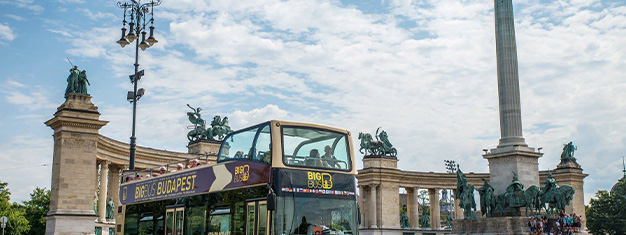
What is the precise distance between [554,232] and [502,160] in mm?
5534

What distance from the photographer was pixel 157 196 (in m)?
20.8

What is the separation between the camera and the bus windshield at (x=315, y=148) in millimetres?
15805

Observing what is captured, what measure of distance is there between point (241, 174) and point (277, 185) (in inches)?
64.4

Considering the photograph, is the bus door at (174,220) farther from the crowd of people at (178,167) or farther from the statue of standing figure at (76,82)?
the statue of standing figure at (76,82)

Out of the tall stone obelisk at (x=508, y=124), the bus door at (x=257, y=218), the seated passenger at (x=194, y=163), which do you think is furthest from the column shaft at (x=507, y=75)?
the bus door at (x=257, y=218)

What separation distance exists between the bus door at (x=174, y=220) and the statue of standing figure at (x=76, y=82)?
900 inches

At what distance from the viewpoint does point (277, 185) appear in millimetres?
15062

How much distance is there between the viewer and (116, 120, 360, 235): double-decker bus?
15.2 m

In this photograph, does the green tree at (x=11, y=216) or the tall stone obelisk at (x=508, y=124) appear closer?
the tall stone obelisk at (x=508, y=124)

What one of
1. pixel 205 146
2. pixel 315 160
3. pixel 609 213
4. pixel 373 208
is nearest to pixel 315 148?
pixel 315 160

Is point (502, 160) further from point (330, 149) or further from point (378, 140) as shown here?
point (378, 140)

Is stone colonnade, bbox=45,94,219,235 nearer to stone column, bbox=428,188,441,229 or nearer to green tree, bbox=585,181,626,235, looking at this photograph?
stone column, bbox=428,188,441,229

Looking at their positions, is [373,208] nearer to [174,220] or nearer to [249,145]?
[174,220]

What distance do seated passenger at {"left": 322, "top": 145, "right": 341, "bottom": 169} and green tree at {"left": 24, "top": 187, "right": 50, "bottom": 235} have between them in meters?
58.9
